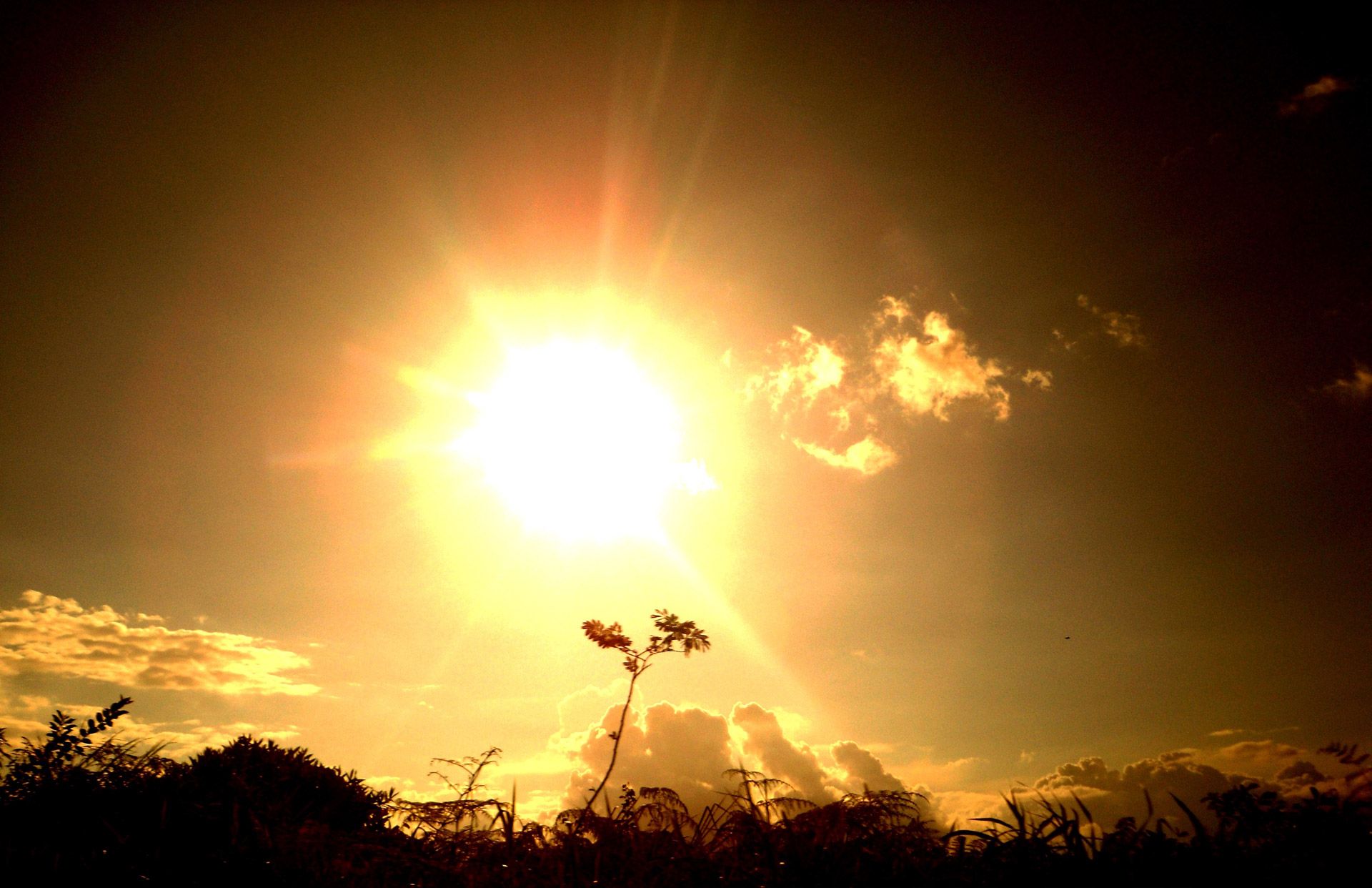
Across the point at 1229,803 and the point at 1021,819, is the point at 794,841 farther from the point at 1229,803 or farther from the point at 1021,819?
the point at 1229,803

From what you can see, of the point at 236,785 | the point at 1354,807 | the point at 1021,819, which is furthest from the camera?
the point at 236,785

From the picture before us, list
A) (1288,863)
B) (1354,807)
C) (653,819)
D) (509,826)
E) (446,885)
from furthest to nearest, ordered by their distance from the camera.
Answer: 1. (653,819)
2. (509,826)
3. (446,885)
4. (1354,807)
5. (1288,863)

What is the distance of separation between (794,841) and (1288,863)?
8.68 ft

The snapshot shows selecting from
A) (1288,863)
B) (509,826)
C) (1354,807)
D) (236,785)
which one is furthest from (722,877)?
(236,785)

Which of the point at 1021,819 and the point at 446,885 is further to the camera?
the point at 446,885

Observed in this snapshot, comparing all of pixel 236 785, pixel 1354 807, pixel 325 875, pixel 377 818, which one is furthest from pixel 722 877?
pixel 377 818

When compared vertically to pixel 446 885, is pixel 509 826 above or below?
above

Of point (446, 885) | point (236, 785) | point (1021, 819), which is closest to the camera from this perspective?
point (1021, 819)

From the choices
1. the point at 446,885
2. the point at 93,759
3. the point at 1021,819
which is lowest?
the point at 446,885

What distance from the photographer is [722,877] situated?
14.5 ft

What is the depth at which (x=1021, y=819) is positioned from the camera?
430cm

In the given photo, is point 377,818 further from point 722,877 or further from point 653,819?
point 722,877

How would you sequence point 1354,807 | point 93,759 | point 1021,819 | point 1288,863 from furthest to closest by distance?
point 93,759
point 1021,819
point 1354,807
point 1288,863

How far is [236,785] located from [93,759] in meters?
1.84
